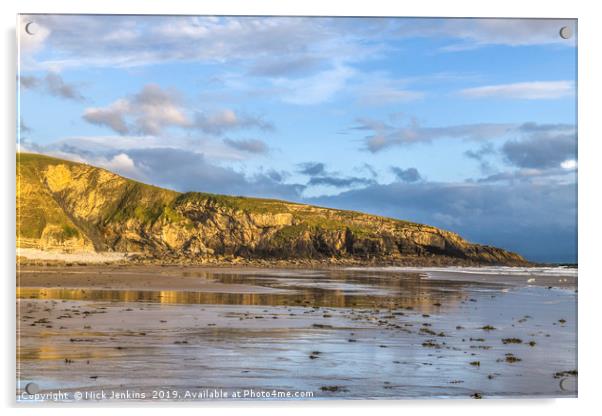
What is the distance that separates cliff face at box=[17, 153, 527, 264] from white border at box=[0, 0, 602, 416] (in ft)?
22.5

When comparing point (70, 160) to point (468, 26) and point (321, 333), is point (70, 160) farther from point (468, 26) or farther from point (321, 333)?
→ point (468, 26)

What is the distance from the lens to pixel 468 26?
1256 cm

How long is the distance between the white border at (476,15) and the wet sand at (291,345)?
32 centimetres

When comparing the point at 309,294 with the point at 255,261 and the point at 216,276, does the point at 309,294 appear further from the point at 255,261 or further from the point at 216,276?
the point at 255,261

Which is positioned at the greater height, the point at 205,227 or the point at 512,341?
the point at 205,227

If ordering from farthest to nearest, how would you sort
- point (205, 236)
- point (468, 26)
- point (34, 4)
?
point (205, 236) → point (468, 26) → point (34, 4)

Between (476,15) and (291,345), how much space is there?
6282mm

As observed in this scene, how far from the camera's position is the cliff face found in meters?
21.3

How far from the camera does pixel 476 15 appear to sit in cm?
1191

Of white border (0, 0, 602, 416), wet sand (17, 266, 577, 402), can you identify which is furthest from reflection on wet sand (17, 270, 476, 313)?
white border (0, 0, 602, 416)

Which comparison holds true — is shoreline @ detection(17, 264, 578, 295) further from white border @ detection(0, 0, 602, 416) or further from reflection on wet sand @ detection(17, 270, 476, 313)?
white border @ detection(0, 0, 602, 416)

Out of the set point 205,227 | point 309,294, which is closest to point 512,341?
point 309,294
